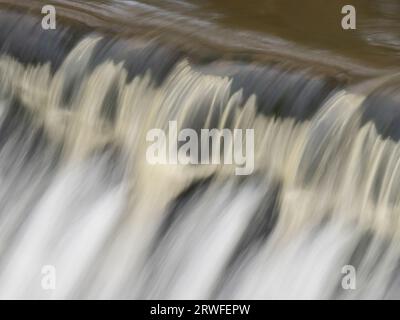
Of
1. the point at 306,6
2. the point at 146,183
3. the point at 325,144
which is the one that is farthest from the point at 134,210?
the point at 306,6

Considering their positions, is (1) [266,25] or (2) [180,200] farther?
(1) [266,25]

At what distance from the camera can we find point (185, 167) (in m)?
5.27

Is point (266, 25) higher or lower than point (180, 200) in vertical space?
higher

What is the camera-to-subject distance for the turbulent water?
15.6ft

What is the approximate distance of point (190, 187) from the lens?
5215 mm

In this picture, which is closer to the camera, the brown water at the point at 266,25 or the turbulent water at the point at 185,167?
the turbulent water at the point at 185,167

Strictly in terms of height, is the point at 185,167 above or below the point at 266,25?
below

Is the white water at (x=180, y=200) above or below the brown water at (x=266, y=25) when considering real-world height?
below

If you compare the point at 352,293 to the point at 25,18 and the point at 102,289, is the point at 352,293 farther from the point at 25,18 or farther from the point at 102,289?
the point at 25,18

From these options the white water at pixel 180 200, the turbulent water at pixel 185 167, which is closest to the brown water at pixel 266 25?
the turbulent water at pixel 185 167

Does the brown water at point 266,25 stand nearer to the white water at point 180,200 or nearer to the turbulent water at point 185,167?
the turbulent water at point 185,167

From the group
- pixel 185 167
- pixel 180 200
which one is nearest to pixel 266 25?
pixel 185 167

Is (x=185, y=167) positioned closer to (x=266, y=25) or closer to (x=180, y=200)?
(x=180, y=200)

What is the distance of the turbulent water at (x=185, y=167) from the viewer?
4758mm
